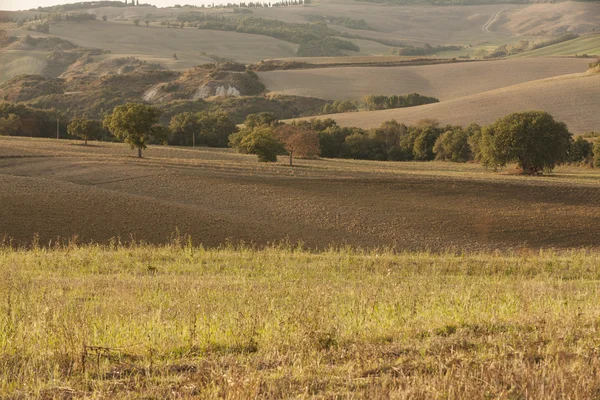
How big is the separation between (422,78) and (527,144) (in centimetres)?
12336

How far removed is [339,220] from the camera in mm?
40875

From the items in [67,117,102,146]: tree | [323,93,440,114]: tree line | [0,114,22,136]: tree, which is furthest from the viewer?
[323,93,440,114]: tree line

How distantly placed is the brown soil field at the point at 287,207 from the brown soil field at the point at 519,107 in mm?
58097

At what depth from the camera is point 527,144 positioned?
6675 cm

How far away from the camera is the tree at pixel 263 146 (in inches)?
2763

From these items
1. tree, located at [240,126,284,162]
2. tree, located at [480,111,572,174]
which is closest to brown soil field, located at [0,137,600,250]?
tree, located at [480,111,572,174]

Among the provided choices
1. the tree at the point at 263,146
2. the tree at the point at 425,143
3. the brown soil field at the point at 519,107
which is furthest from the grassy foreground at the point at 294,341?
the brown soil field at the point at 519,107

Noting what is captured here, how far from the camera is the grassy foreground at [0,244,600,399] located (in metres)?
7.46

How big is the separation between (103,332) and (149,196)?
35656 mm

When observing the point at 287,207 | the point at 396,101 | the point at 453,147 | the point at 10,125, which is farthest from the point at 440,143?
the point at 396,101

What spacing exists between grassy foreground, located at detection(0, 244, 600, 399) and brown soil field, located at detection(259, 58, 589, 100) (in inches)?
6146

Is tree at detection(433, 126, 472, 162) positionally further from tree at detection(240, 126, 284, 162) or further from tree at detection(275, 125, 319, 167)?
tree at detection(240, 126, 284, 162)

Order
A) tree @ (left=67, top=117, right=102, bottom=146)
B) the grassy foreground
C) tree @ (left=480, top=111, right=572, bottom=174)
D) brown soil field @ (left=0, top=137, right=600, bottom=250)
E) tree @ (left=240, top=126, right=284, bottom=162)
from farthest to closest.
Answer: tree @ (left=67, top=117, right=102, bottom=146)
tree @ (left=240, top=126, right=284, bottom=162)
tree @ (left=480, top=111, right=572, bottom=174)
brown soil field @ (left=0, top=137, right=600, bottom=250)
the grassy foreground

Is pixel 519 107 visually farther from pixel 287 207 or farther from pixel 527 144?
pixel 287 207
